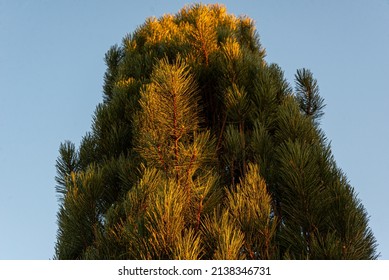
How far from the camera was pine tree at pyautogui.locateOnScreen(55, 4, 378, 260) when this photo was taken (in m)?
2.25

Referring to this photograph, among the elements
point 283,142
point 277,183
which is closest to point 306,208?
point 277,183

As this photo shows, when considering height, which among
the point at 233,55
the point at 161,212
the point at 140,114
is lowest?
the point at 161,212

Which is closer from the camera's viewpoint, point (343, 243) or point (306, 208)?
point (343, 243)

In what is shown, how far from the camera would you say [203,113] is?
3818 mm

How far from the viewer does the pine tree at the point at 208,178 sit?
2.25 m

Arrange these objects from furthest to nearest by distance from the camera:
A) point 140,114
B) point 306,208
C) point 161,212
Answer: point 140,114
point 306,208
point 161,212

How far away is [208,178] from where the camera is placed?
274cm
